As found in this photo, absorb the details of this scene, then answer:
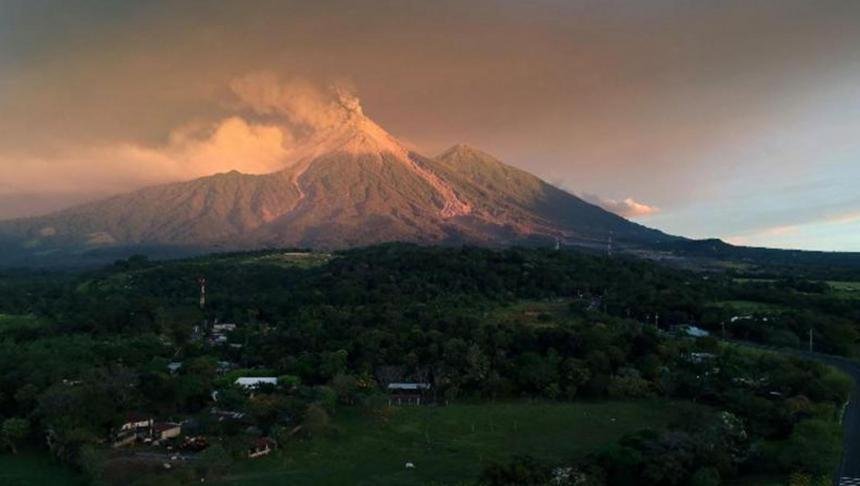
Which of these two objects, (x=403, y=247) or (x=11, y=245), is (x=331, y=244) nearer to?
(x=403, y=247)

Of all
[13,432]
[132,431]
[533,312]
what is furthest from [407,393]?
[533,312]

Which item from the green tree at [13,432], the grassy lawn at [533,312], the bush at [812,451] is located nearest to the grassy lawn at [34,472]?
the green tree at [13,432]

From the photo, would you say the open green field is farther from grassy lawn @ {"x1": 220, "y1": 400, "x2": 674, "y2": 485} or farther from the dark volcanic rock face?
the dark volcanic rock face

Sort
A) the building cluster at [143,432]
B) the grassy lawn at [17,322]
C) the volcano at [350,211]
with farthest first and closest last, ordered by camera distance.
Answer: the volcano at [350,211] → the grassy lawn at [17,322] → the building cluster at [143,432]

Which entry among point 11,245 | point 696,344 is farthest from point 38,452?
point 11,245

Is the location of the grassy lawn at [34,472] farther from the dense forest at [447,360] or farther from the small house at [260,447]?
the small house at [260,447]

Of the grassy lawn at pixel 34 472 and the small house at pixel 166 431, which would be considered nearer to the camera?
the grassy lawn at pixel 34 472

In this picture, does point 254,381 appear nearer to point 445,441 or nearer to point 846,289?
point 445,441
